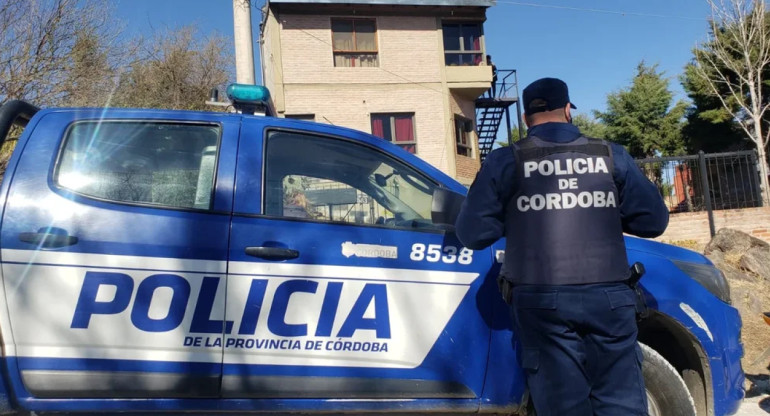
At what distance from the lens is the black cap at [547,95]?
2258 mm

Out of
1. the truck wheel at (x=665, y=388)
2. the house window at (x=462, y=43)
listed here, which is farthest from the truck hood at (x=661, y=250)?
the house window at (x=462, y=43)

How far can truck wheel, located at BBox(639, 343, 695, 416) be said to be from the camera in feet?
8.89

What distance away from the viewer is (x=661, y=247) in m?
3.01

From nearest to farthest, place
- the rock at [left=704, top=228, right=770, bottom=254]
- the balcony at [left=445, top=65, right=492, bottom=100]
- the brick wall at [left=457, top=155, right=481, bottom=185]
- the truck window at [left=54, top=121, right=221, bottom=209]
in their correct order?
the truck window at [left=54, top=121, right=221, bottom=209], the rock at [left=704, top=228, right=770, bottom=254], the balcony at [left=445, top=65, right=492, bottom=100], the brick wall at [left=457, top=155, right=481, bottom=185]

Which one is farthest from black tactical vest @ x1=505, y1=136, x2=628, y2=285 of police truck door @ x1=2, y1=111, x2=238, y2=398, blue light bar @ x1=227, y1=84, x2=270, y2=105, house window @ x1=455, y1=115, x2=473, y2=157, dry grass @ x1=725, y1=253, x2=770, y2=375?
house window @ x1=455, y1=115, x2=473, y2=157

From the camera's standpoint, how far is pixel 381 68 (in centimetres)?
1653

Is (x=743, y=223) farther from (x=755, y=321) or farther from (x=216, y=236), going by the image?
(x=216, y=236)

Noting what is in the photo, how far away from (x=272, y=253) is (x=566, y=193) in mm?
1330

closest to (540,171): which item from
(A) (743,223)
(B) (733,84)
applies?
(A) (743,223)

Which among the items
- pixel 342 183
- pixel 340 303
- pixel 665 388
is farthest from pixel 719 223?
pixel 340 303

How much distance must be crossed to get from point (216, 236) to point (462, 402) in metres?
1.43

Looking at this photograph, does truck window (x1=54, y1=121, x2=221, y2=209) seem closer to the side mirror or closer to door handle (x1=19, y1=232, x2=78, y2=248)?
door handle (x1=19, y1=232, x2=78, y2=248)

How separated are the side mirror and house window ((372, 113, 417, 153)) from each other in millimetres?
14020

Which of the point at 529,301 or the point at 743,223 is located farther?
the point at 743,223
